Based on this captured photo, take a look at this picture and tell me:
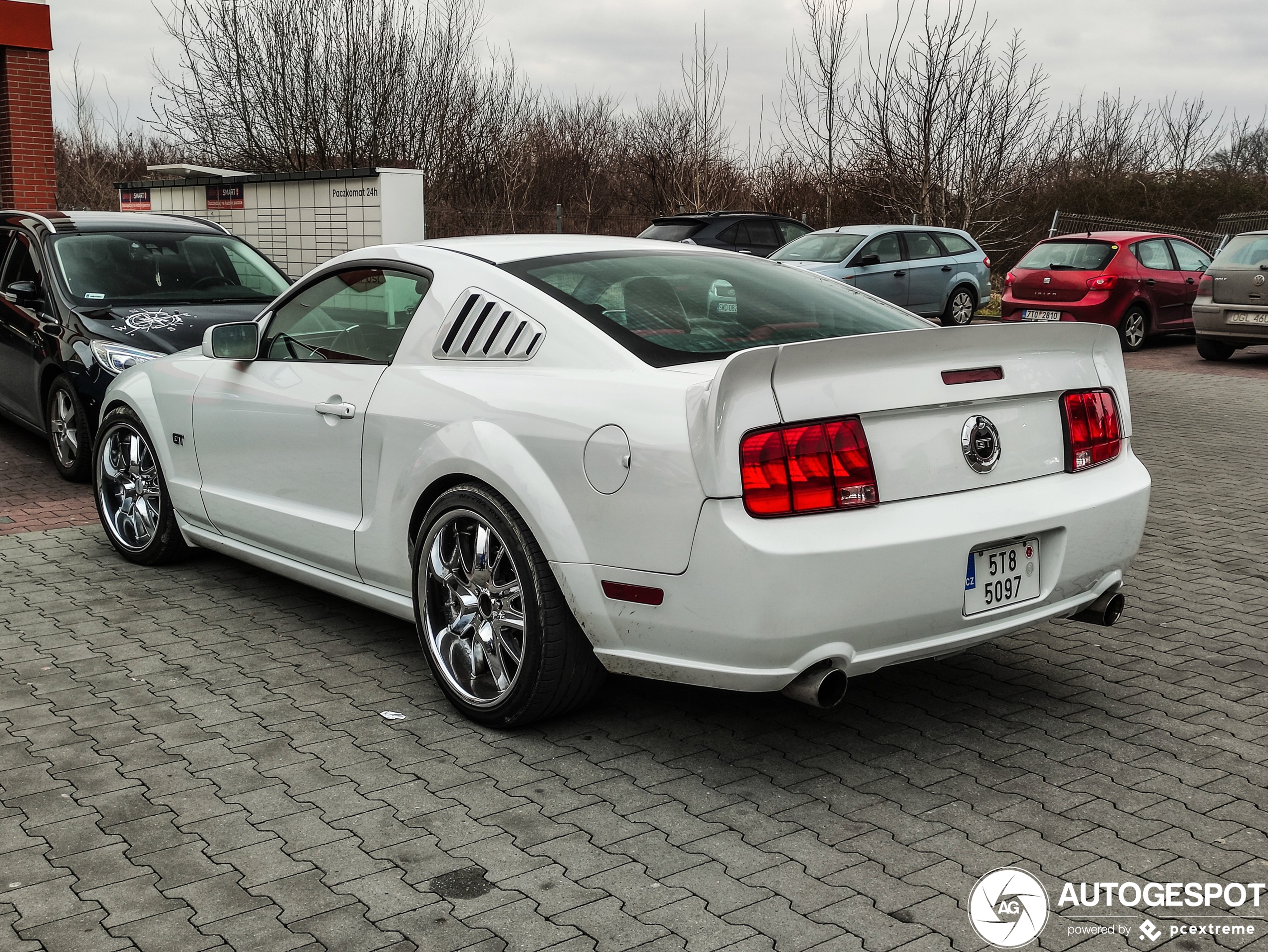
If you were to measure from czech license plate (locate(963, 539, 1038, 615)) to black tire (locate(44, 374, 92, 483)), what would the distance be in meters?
6.08

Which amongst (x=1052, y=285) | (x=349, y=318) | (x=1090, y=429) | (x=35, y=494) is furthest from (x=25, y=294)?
(x=1052, y=285)

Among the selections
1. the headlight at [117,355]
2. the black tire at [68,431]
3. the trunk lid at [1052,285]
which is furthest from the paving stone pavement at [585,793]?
the trunk lid at [1052,285]

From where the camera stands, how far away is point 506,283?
403cm

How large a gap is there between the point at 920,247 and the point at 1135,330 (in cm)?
329

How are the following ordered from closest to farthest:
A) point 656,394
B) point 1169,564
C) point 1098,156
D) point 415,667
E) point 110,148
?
1. point 656,394
2. point 415,667
3. point 1169,564
4. point 1098,156
5. point 110,148

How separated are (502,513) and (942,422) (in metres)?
1.32

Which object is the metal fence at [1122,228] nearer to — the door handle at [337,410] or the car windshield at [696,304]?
the car windshield at [696,304]

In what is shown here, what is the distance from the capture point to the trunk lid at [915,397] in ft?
10.5

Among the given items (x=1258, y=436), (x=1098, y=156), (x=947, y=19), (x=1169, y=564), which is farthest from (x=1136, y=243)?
(x=1098, y=156)

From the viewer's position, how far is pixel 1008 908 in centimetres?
283

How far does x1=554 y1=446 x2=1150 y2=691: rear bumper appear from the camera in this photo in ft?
10.4

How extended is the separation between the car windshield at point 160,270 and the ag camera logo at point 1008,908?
7034 millimetres

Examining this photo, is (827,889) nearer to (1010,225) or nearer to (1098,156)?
(1010,225)

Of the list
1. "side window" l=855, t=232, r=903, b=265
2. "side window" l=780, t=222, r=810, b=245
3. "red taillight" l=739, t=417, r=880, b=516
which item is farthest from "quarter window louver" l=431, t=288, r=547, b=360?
"side window" l=780, t=222, r=810, b=245
